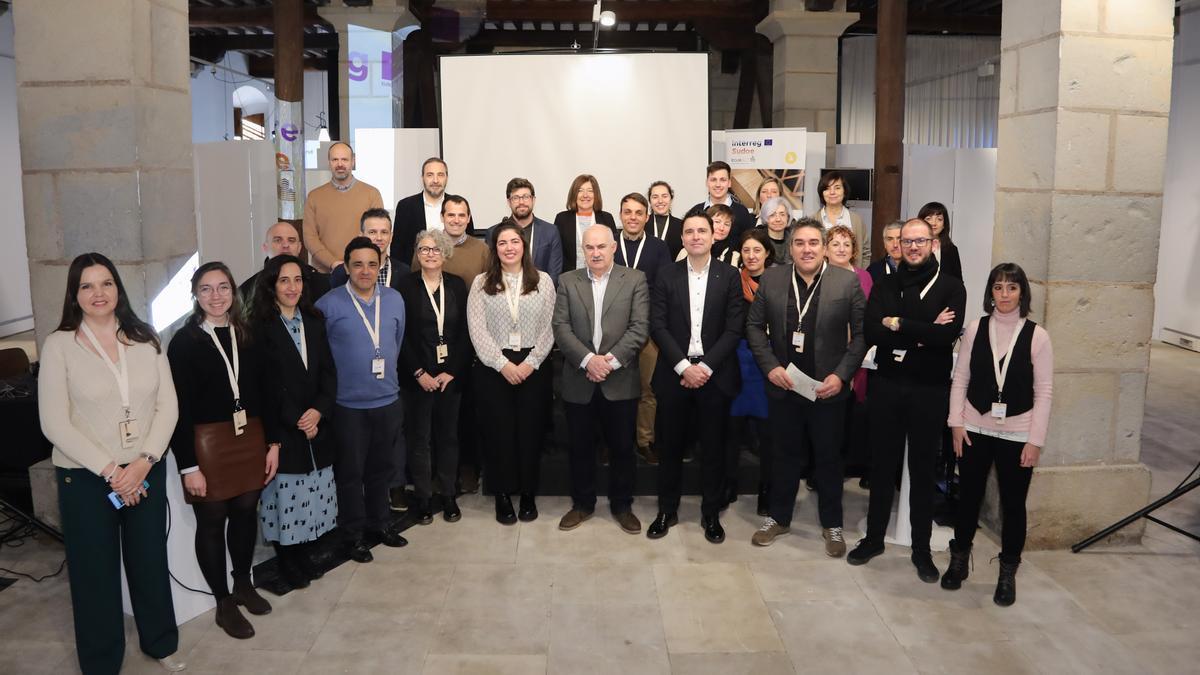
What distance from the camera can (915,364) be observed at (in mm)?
3762

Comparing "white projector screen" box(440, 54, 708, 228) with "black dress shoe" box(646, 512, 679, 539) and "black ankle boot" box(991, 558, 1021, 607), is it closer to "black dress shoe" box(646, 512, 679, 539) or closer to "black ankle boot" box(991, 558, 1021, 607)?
"black dress shoe" box(646, 512, 679, 539)

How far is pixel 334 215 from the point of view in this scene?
5.23m

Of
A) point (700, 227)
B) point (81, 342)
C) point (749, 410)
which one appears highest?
point (700, 227)

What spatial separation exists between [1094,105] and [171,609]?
422cm

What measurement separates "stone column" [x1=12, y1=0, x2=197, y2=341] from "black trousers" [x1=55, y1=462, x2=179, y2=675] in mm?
1163

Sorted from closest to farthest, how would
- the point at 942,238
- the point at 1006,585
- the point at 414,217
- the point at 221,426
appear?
the point at 221,426 < the point at 1006,585 < the point at 942,238 < the point at 414,217

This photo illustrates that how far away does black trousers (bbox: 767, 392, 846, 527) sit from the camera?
13.3 ft

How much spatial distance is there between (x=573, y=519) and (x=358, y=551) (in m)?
1.04

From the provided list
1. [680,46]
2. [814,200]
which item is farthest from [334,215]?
[680,46]

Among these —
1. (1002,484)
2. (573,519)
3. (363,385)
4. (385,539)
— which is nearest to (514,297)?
(363,385)

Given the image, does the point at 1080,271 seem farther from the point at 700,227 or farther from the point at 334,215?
the point at 334,215

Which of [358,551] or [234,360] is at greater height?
[234,360]

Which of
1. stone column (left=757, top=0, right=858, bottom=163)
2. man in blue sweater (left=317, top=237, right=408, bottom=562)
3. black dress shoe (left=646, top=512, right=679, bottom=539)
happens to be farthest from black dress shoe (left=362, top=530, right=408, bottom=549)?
stone column (left=757, top=0, right=858, bottom=163)

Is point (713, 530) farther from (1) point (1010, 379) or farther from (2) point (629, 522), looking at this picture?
(1) point (1010, 379)
